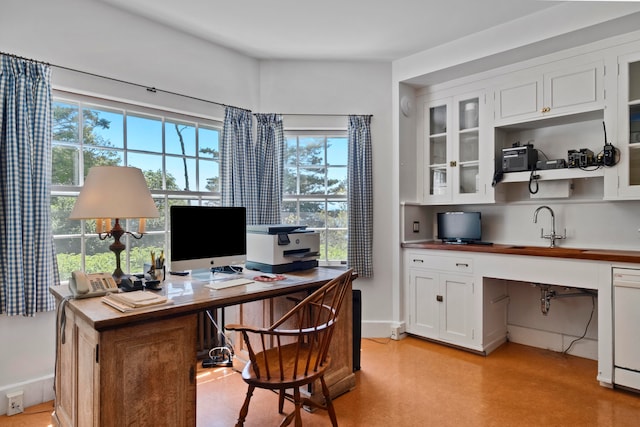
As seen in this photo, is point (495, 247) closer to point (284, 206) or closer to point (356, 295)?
point (356, 295)

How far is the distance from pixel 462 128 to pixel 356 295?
1.93m

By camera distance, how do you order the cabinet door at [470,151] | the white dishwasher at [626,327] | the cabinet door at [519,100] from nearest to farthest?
the white dishwasher at [626,327], the cabinet door at [519,100], the cabinet door at [470,151]

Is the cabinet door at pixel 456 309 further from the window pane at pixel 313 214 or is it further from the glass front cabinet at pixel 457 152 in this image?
the window pane at pixel 313 214

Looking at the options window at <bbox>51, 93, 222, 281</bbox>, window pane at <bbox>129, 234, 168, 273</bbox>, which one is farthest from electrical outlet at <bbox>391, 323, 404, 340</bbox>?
window pane at <bbox>129, 234, 168, 273</bbox>

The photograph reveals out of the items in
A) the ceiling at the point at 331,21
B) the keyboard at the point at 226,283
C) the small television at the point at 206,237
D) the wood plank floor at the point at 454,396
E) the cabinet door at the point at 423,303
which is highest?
the ceiling at the point at 331,21

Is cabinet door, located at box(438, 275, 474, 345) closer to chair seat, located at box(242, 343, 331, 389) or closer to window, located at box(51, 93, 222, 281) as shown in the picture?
chair seat, located at box(242, 343, 331, 389)

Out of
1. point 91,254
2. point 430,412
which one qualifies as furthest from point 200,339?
point 430,412

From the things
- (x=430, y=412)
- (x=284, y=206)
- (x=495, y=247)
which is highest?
(x=284, y=206)

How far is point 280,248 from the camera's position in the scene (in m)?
2.46

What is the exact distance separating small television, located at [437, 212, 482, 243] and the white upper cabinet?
2.94 feet

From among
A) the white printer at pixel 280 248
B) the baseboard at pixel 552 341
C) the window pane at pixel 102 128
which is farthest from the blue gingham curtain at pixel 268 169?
the baseboard at pixel 552 341

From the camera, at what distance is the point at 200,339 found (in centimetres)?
300

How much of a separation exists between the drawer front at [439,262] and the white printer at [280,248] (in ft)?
4.19

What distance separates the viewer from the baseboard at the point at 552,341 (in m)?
3.04
